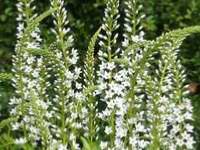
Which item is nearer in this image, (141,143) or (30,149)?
(141,143)

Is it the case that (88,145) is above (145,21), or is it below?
below

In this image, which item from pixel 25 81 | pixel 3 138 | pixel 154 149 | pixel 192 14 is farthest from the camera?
pixel 192 14

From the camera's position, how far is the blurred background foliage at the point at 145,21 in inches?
334

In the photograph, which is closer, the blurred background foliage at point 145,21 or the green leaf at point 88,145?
the green leaf at point 88,145

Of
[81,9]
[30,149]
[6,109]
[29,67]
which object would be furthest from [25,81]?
[81,9]

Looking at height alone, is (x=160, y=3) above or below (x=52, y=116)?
above

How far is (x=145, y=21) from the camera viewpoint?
8547 mm

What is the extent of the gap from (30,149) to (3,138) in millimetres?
1141

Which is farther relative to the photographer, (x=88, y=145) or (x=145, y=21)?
(x=145, y=21)

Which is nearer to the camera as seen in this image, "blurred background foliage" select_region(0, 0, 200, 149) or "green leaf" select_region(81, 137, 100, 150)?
"green leaf" select_region(81, 137, 100, 150)

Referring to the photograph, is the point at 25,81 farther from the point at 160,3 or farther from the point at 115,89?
the point at 160,3

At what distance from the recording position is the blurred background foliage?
27.8ft

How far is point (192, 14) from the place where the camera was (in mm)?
8625

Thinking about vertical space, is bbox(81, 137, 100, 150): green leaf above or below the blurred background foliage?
below
